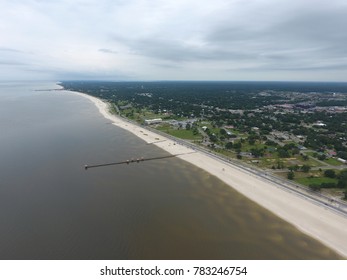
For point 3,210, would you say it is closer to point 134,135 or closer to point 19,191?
point 19,191

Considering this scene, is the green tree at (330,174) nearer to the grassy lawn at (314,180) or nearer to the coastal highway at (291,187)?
the grassy lawn at (314,180)

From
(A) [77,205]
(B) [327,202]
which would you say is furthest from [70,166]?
(B) [327,202]

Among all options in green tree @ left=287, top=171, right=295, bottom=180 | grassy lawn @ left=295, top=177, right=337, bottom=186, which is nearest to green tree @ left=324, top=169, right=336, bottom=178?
grassy lawn @ left=295, top=177, right=337, bottom=186

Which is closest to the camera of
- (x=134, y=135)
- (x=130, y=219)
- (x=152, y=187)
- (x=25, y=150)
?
(x=130, y=219)

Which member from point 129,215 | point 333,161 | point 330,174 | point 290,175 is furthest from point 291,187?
point 129,215

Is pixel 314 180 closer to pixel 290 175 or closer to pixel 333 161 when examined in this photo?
pixel 290 175

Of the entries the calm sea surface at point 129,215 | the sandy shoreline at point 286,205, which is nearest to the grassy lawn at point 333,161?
the sandy shoreline at point 286,205
